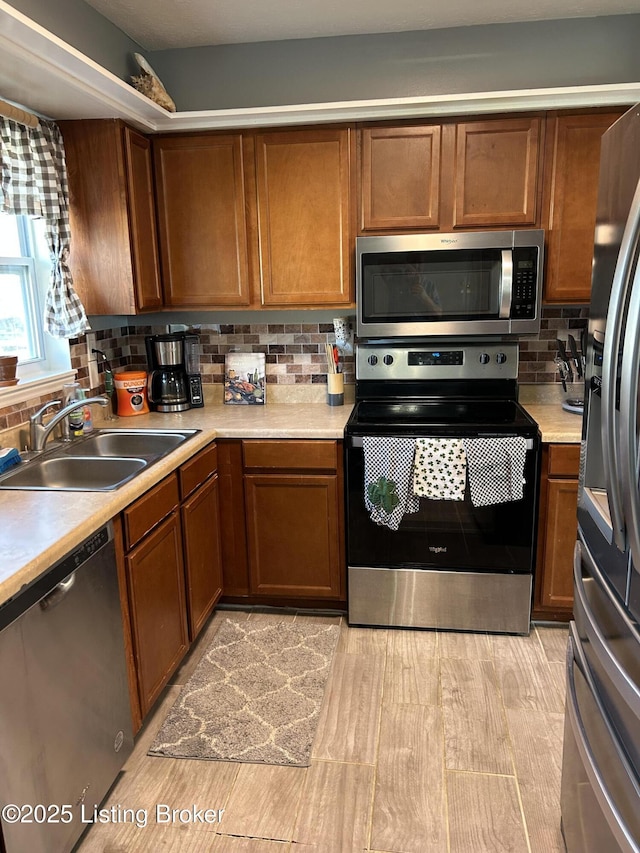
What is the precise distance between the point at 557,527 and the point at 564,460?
284 mm

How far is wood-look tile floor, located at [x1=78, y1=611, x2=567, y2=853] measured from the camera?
5.69 feet

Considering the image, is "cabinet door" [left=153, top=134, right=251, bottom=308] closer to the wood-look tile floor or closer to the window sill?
the window sill

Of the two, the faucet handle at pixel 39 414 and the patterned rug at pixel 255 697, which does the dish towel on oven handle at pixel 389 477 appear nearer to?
the patterned rug at pixel 255 697

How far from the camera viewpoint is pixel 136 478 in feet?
6.65

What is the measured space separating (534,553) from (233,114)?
2.23m

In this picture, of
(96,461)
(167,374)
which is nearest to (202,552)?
(96,461)

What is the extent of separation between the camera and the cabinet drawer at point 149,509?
6.37 ft

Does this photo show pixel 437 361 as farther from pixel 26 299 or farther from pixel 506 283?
pixel 26 299

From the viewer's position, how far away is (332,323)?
10.4ft

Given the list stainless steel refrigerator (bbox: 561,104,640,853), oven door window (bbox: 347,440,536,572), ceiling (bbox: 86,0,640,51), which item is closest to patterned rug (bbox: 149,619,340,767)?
oven door window (bbox: 347,440,536,572)

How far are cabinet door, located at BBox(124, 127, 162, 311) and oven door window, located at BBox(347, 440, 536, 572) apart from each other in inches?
46.2

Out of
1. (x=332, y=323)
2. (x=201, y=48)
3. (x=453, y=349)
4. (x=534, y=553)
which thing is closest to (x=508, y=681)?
(x=534, y=553)

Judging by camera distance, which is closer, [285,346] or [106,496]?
[106,496]

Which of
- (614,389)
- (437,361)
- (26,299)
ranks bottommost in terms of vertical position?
(437,361)
